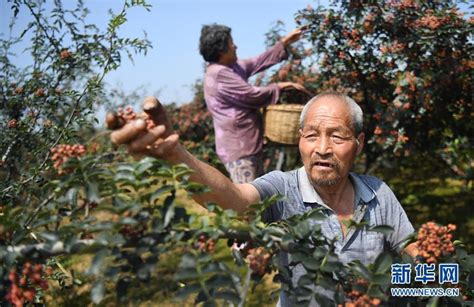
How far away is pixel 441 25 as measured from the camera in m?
3.74

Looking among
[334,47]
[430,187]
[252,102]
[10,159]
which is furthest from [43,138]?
[430,187]

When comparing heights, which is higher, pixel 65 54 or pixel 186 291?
pixel 65 54

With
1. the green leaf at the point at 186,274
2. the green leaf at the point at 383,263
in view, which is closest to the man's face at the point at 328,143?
the green leaf at the point at 383,263

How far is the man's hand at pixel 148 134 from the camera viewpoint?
3.44ft

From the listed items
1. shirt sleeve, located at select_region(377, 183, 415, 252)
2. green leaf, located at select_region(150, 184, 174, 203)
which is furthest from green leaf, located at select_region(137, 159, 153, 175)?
shirt sleeve, located at select_region(377, 183, 415, 252)

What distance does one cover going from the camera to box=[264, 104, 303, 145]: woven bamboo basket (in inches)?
139

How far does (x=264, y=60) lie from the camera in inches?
161

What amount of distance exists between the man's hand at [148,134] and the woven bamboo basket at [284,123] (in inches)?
96.6

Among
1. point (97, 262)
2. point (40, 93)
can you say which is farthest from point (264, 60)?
point (97, 262)

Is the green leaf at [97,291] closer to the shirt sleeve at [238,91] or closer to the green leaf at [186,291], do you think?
the green leaf at [186,291]

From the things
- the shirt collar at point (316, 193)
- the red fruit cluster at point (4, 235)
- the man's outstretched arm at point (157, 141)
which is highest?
the man's outstretched arm at point (157, 141)

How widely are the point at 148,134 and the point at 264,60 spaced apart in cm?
315

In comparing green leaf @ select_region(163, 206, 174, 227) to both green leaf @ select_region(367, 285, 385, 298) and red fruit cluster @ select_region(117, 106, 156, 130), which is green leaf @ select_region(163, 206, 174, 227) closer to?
red fruit cluster @ select_region(117, 106, 156, 130)

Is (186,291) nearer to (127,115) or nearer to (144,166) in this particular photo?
(144,166)
